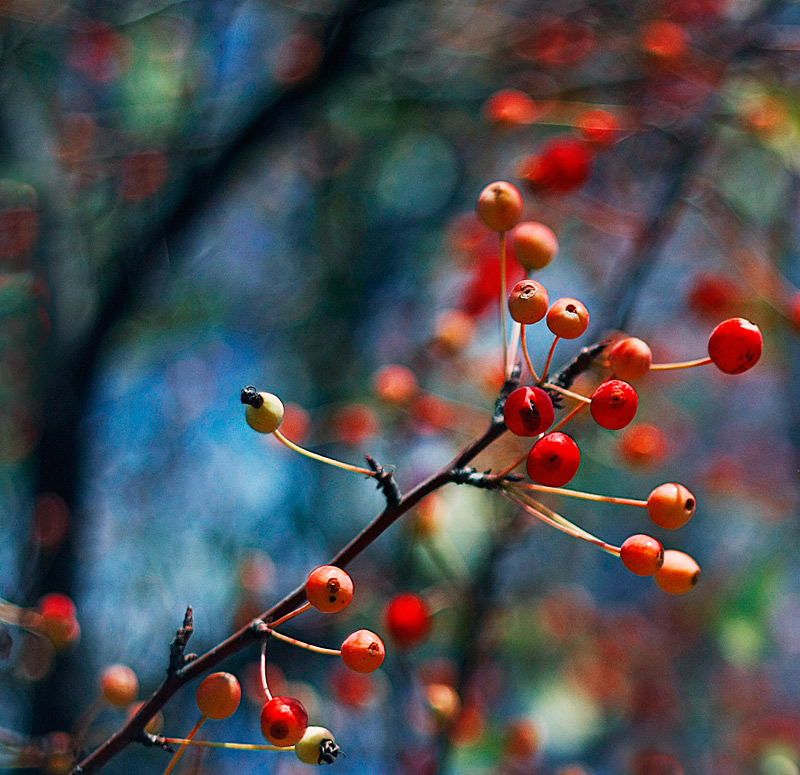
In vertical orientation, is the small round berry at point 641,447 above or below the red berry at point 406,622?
below

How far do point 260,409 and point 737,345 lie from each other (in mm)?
547

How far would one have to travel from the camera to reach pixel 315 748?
81 centimetres

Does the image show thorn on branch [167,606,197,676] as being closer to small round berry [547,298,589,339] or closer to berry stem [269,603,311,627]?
berry stem [269,603,311,627]

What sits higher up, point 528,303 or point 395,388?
point 528,303

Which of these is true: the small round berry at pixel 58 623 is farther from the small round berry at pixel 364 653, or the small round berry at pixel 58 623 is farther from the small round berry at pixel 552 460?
the small round berry at pixel 552 460

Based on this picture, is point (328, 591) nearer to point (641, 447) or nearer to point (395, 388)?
point (395, 388)

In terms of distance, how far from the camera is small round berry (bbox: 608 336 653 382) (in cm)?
81

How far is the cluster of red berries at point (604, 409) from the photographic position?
2.50ft

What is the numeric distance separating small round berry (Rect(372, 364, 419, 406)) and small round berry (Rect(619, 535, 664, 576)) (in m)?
0.86

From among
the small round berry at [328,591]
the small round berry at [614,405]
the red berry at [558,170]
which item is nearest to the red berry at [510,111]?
the red berry at [558,170]

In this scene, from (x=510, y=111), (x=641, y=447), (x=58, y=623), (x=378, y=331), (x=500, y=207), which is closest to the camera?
(x=500, y=207)

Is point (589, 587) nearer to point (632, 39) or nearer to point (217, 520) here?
point (217, 520)

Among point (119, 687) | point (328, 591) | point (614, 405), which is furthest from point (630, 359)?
point (119, 687)

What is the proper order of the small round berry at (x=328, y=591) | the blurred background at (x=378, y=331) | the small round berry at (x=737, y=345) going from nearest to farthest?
the small round berry at (x=328, y=591) → the small round berry at (x=737, y=345) → the blurred background at (x=378, y=331)
